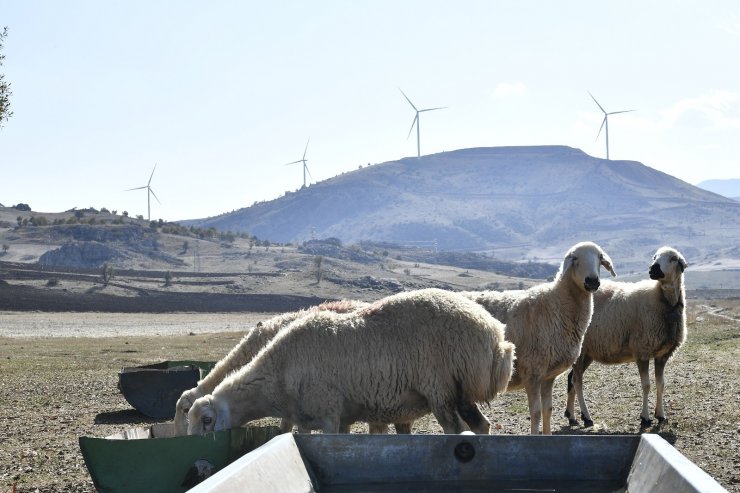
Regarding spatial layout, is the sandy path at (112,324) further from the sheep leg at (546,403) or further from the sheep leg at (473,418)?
the sheep leg at (473,418)

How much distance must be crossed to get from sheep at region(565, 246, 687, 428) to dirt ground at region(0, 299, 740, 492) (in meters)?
0.82

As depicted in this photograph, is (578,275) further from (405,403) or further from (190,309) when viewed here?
(190,309)

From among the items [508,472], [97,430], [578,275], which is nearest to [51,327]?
[97,430]

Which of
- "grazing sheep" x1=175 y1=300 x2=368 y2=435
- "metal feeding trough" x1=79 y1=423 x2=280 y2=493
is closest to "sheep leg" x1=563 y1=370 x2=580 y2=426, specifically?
"grazing sheep" x1=175 y1=300 x2=368 y2=435

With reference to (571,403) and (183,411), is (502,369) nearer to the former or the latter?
(183,411)

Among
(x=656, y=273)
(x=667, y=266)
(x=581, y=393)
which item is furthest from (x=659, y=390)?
(x=667, y=266)

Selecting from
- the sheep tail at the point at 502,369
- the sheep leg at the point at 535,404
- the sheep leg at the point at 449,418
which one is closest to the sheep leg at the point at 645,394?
the sheep leg at the point at 535,404

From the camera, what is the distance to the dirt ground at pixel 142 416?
38.9 ft

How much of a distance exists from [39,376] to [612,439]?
21.0 m

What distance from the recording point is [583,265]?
1371 centimetres

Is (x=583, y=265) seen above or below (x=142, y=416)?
above

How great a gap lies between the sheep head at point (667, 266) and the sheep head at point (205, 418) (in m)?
8.24

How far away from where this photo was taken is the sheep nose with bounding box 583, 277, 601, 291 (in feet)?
43.5

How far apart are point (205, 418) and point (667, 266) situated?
8787mm
